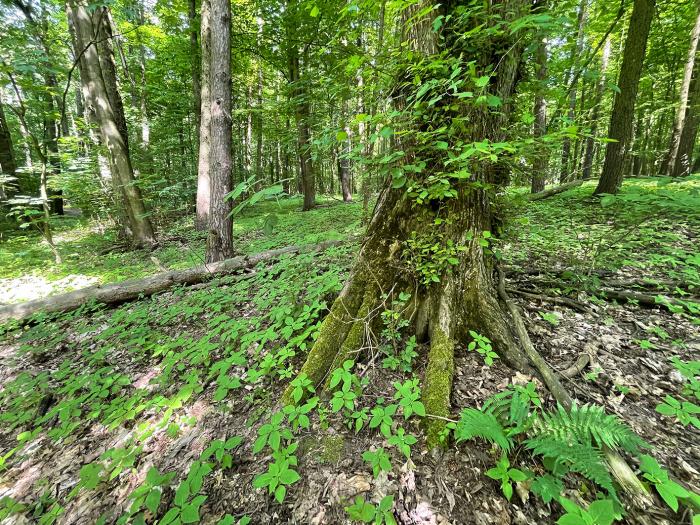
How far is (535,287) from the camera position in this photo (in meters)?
3.34

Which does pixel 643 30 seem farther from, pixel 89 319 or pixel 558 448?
pixel 89 319

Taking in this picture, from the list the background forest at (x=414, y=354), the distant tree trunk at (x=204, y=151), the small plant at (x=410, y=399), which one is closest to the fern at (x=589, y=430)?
the background forest at (x=414, y=354)

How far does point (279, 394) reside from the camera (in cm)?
240

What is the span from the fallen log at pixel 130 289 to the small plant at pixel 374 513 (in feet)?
13.8

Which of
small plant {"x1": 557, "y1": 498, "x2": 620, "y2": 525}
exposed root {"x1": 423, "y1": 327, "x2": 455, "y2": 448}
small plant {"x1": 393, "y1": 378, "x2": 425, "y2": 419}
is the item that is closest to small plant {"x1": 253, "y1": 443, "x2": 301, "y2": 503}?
small plant {"x1": 393, "y1": 378, "x2": 425, "y2": 419}

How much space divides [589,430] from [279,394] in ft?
6.89

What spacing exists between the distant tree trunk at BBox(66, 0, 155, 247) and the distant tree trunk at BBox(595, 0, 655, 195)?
10902 mm

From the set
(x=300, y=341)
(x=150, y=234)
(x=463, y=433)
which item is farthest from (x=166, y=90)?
(x=463, y=433)

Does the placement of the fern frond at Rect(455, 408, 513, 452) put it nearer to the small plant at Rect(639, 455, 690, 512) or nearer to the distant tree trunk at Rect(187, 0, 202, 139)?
the small plant at Rect(639, 455, 690, 512)

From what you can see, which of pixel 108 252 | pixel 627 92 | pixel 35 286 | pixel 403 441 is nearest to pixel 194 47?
pixel 108 252

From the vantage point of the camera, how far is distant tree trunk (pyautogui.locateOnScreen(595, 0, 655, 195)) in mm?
5766

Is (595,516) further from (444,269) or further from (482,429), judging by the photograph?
(444,269)

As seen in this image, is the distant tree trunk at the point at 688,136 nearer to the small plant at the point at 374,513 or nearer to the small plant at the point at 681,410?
the small plant at the point at 681,410

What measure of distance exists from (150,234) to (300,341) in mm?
8036
